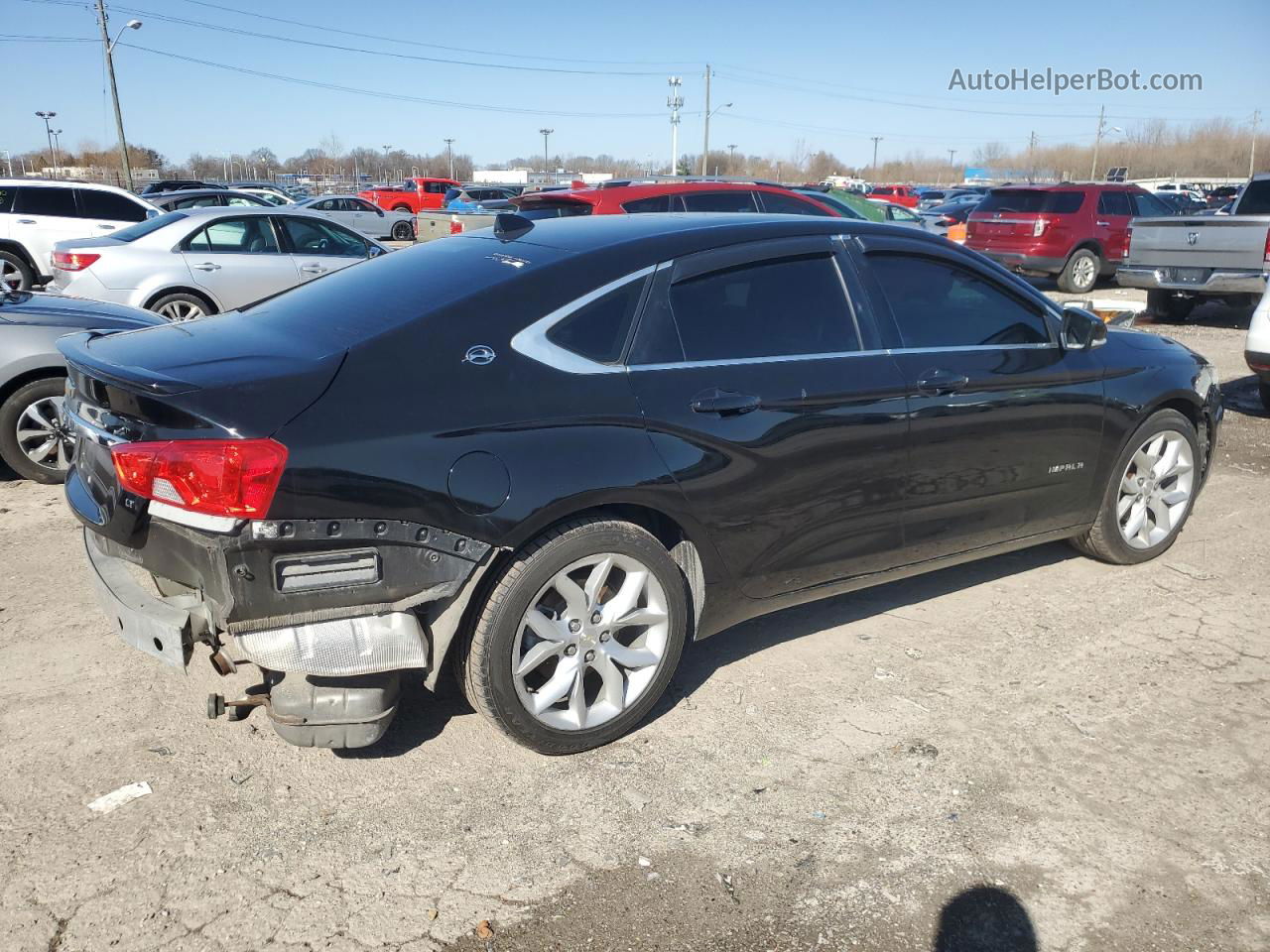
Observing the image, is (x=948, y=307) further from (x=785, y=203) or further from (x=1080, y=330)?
(x=785, y=203)

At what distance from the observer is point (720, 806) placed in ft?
10.1

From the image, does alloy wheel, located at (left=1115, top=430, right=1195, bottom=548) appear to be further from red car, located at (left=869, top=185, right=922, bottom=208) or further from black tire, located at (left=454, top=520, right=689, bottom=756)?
red car, located at (left=869, top=185, right=922, bottom=208)

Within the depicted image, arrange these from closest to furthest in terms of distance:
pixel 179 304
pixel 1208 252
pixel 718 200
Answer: pixel 179 304 → pixel 718 200 → pixel 1208 252

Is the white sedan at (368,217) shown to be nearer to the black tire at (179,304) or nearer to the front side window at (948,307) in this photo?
the black tire at (179,304)

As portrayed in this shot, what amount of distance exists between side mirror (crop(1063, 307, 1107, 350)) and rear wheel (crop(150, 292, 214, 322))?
790cm

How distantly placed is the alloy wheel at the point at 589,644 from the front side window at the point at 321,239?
846 centimetres

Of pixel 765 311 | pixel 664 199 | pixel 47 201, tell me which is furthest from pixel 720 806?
pixel 47 201

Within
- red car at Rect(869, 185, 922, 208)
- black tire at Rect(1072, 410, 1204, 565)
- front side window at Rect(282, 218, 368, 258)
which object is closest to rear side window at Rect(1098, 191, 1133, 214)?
front side window at Rect(282, 218, 368, 258)

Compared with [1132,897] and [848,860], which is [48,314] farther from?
[1132,897]

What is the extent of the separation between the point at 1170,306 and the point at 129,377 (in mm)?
14129

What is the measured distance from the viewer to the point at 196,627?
2.89 metres

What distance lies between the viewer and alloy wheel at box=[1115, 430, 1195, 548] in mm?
4855

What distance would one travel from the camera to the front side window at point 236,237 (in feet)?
32.3

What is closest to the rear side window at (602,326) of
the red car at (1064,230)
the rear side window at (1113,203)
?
the red car at (1064,230)
